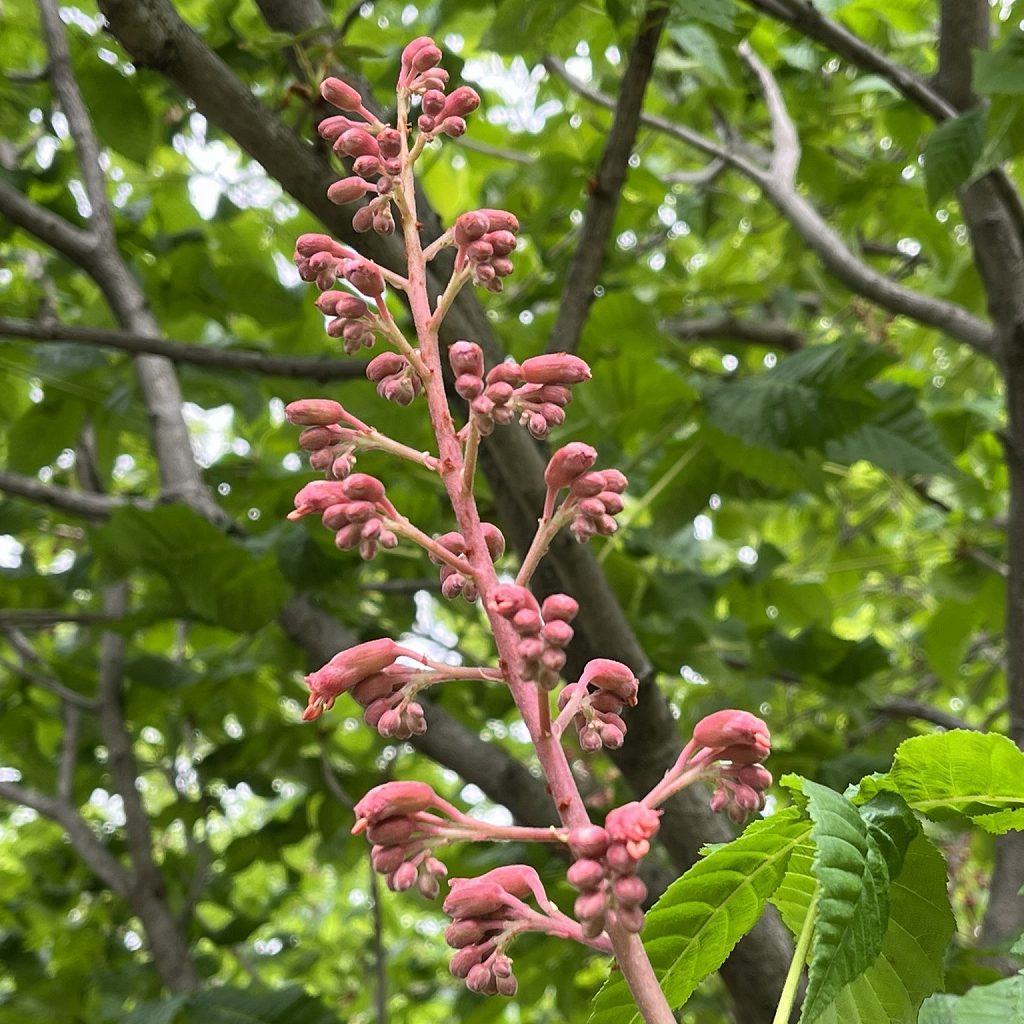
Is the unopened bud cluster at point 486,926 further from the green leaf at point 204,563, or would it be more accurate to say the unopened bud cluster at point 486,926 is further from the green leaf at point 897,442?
the green leaf at point 897,442

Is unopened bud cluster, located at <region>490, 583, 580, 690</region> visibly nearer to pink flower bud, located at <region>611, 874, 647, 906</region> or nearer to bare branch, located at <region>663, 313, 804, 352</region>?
pink flower bud, located at <region>611, 874, 647, 906</region>

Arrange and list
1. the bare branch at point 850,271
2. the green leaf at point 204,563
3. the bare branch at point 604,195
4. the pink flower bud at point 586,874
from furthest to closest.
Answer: the bare branch at point 850,271
the green leaf at point 204,563
the bare branch at point 604,195
the pink flower bud at point 586,874

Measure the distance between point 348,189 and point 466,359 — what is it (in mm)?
363

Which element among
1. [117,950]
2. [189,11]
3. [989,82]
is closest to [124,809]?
[117,950]

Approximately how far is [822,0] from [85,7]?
8.88 feet

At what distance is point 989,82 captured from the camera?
7.12ft

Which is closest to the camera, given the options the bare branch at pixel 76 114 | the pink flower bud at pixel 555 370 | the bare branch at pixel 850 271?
the pink flower bud at pixel 555 370

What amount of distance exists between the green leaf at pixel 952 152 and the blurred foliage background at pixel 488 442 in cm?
2

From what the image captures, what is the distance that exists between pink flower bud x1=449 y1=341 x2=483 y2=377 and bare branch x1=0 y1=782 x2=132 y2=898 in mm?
3268

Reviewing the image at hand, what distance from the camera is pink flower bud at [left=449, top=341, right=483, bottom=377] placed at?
1.15m

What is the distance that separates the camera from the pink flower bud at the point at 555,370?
1182 millimetres

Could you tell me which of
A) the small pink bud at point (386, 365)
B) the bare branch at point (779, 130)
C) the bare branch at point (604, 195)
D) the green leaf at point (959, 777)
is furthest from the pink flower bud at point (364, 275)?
the bare branch at point (779, 130)

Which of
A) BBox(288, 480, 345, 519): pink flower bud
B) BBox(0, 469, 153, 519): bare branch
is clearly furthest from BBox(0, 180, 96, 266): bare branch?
BBox(288, 480, 345, 519): pink flower bud

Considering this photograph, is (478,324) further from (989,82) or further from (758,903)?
(758,903)
